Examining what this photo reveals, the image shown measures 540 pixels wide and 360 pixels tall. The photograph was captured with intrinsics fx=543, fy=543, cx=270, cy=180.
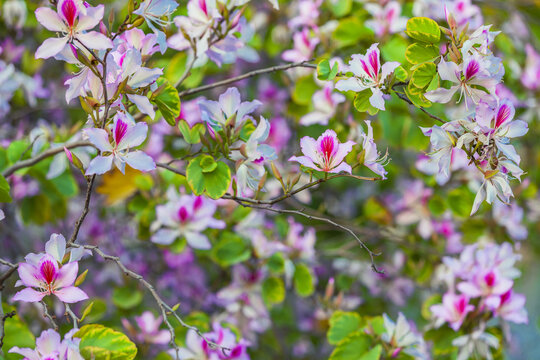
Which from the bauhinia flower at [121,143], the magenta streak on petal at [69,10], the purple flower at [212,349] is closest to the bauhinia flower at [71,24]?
the magenta streak on petal at [69,10]

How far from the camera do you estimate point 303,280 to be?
1.30 metres

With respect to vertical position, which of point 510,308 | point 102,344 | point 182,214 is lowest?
point 510,308

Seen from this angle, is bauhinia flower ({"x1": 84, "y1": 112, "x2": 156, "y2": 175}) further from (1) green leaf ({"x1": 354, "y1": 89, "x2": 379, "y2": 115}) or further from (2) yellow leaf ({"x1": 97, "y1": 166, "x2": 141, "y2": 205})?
(2) yellow leaf ({"x1": 97, "y1": 166, "x2": 141, "y2": 205})

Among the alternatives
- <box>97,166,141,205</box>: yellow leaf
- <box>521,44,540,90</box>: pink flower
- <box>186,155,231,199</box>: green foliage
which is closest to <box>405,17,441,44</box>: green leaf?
<box>186,155,231,199</box>: green foliage

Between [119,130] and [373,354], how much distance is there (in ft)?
2.07

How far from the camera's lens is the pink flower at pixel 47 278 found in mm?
749

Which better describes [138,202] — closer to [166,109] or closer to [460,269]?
[166,109]

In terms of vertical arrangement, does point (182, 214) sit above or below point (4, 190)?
below

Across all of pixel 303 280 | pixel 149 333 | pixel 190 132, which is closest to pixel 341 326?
pixel 303 280

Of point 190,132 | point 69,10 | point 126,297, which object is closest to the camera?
point 69,10

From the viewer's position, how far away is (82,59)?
721mm

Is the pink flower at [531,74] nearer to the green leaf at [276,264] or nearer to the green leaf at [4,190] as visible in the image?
the green leaf at [276,264]

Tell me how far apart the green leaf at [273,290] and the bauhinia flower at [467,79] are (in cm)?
67

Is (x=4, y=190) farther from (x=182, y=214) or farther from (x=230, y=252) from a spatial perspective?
(x=230, y=252)
